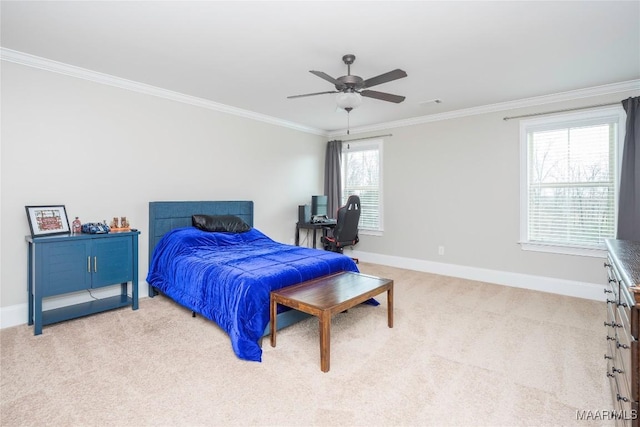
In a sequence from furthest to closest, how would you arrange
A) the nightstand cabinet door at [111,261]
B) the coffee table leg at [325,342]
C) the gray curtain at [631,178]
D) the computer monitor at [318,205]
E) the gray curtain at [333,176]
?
the gray curtain at [333,176] < the computer monitor at [318,205] < the gray curtain at [631,178] < the nightstand cabinet door at [111,261] < the coffee table leg at [325,342]

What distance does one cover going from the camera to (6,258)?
2.84 m

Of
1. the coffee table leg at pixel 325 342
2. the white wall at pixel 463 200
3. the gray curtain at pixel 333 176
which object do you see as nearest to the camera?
the coffee table leg at pixel 325 342

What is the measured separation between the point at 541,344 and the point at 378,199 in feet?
11.1

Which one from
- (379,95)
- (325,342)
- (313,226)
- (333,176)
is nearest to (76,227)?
(325,342)

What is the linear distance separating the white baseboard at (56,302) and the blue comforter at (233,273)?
0.34 meters

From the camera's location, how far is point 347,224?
459 centimetres

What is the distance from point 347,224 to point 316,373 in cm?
268

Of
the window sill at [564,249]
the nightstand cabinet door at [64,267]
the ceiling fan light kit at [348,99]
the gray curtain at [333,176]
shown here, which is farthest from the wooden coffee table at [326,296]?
the gray curtain at [333,176]

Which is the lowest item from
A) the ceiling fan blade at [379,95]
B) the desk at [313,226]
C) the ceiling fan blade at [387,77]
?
the desk at [313,226]

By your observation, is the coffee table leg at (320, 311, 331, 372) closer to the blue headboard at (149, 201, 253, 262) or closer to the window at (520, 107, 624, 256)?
the blue headboard at (149, 201, 253, 262)

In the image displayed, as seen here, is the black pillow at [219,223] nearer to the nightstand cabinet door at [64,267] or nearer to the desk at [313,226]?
the nightstand cabinet door at [64,267]

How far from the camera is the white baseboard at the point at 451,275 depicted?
2898 mm

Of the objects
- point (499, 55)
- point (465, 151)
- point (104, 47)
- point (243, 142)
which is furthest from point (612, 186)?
point (104, 47)

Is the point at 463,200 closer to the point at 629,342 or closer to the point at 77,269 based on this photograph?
the point at 629,342
